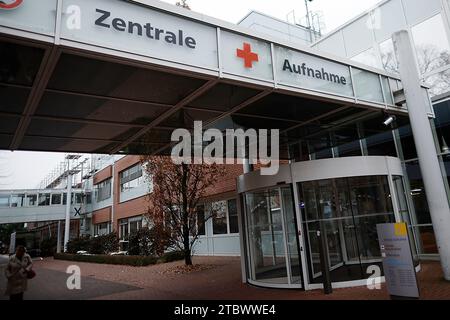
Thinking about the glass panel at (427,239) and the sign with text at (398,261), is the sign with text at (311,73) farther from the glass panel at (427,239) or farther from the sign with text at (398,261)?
the glass panel at (427,239)

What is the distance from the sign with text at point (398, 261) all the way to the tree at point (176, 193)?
946cm

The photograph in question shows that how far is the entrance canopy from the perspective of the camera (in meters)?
5.30

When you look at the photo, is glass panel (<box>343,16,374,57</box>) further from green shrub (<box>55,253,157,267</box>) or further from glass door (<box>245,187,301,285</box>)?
green shrub (<box>55,253,157,267</box>)

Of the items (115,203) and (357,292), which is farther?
(115,203)

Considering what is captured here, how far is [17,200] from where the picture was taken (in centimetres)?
4238

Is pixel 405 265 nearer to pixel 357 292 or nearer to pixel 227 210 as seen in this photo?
pixel 357 292

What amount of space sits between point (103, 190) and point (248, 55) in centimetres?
3750

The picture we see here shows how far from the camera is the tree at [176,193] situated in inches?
619

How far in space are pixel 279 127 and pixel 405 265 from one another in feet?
17.8

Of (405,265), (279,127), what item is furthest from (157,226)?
(405,265)

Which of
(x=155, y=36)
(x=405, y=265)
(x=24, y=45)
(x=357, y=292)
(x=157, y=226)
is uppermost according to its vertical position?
(x=155, y=36)

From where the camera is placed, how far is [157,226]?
15883mm

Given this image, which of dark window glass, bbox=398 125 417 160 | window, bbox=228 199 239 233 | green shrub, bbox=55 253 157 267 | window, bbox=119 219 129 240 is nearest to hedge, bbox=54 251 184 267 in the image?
green shrub, bbox=55 253 157 267

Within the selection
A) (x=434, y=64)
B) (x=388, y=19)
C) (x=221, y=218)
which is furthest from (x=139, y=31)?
(x=221, y=218)
